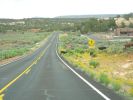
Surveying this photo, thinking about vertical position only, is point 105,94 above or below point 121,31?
above

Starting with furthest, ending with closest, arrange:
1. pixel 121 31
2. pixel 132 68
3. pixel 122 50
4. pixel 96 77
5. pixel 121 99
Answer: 1. pixel 121 31
2. pixel 122 50
3. pixel 132 68
4. pixel 96 77
5. pixel 121 99

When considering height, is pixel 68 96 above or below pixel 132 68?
above

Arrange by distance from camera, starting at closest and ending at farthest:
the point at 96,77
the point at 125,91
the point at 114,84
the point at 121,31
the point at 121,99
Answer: the point at 121,99
the point at 125,91
the point at 114,84
the point at 96,77
the point at 121,31

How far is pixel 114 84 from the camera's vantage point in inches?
582

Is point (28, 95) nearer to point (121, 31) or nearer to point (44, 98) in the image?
point (44, 98)

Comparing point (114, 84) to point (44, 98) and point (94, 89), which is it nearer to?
point (94, 89)

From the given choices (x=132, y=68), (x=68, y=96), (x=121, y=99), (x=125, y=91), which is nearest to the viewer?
(x=121, y=99)

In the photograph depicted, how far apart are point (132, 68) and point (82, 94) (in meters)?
21.3

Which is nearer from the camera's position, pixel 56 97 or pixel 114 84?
pixel 56 97

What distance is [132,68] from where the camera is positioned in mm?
33562

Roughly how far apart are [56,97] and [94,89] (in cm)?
256

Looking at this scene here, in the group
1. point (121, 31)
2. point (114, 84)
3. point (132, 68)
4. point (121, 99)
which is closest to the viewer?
point (121, 99)

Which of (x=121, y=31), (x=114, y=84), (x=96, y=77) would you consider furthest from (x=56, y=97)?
(x=121, y=31)

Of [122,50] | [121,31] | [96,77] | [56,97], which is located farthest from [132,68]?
[121,31]
